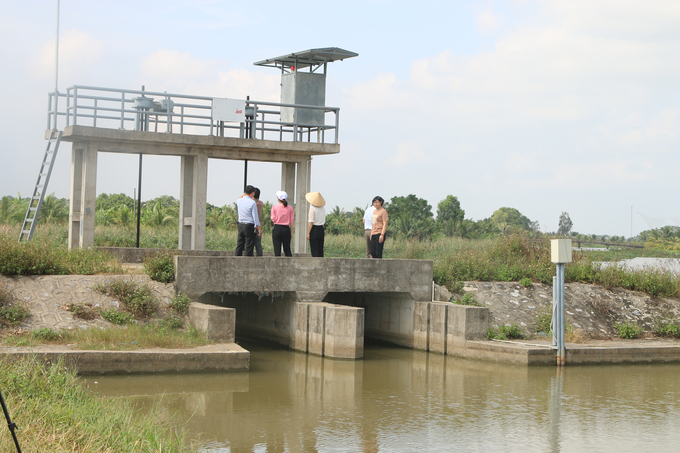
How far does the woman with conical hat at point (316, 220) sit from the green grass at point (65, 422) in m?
8.38

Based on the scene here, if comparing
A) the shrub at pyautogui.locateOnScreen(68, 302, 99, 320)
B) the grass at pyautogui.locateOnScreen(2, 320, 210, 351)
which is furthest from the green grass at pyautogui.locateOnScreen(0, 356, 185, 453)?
the shrub at pyautogui.locateOnScreen(68, 302, 99, 320)

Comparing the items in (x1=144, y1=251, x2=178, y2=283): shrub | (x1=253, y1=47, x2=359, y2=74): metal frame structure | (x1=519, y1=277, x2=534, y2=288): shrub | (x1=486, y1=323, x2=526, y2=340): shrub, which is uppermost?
(x1=253, y1=47, x2=359, y2=74): metal frame structure

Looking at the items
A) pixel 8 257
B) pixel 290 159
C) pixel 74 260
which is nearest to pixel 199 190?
pixel 290 159

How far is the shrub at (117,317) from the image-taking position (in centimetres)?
1377

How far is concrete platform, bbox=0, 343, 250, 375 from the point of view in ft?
38.2

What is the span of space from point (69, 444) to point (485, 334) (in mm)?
11137

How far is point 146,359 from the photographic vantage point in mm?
12273

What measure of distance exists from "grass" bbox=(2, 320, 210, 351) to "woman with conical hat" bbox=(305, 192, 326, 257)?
13.7ft

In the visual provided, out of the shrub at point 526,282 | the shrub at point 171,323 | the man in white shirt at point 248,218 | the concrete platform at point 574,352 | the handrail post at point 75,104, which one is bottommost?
the concrete platform at point 574,352

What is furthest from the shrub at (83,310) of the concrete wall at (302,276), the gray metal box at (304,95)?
the gray metal box at (304,95)

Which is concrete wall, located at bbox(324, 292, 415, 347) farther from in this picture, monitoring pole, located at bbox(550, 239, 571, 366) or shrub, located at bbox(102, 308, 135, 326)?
shrub, located at bbox(102, 308, 135, 326)

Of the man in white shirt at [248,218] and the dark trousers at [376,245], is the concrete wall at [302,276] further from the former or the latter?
the dark trousers at [376,245]

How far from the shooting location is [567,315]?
696 inches

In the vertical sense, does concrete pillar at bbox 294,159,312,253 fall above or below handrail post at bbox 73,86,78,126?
below
